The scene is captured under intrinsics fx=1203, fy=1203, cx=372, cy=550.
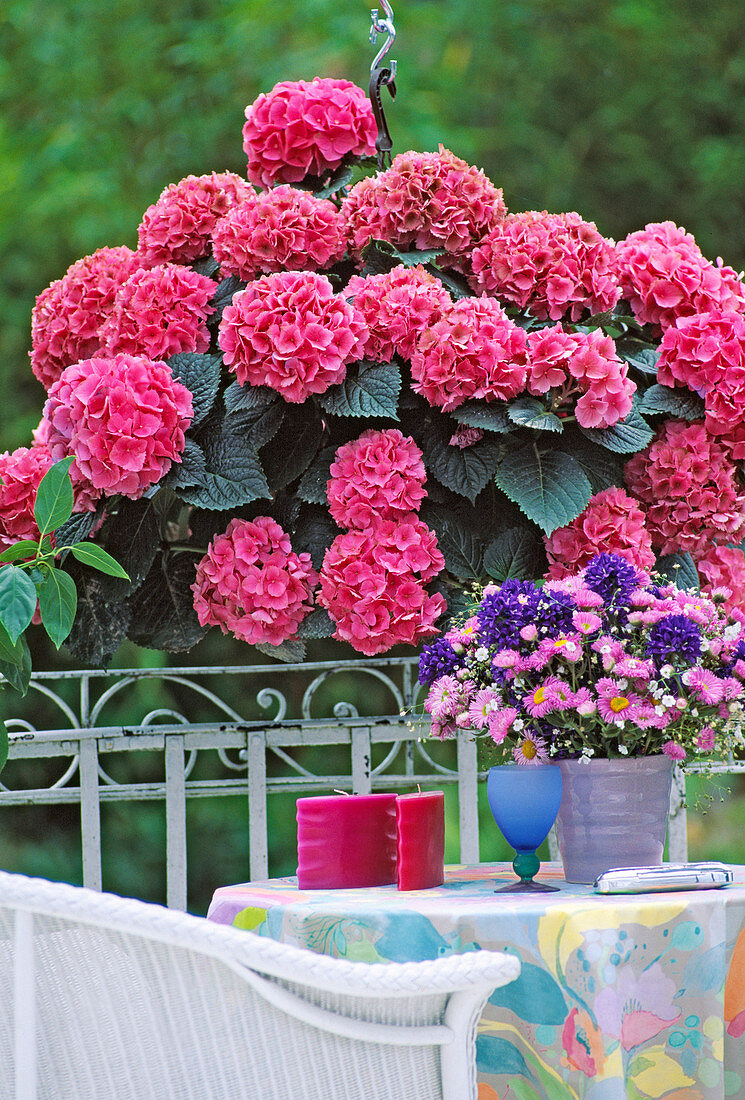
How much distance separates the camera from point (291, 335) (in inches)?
49.4

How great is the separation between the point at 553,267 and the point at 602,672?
525mm

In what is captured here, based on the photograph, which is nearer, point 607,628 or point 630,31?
point 607,628

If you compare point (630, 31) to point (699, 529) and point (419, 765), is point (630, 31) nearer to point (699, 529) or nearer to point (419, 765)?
point (419, 765)

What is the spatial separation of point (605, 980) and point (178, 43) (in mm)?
2824

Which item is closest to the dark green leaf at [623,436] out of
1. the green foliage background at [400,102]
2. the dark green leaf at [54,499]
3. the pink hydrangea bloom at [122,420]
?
the pink hydrangea bloom at [122,420]

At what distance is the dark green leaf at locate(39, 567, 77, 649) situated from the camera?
4.07 feet

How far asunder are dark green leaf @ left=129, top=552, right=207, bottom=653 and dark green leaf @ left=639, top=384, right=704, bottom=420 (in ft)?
1.85

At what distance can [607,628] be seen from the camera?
3.51ft

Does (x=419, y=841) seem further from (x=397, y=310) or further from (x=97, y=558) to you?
(x=397, y=310)

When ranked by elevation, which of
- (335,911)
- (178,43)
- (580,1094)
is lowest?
(580,1094)

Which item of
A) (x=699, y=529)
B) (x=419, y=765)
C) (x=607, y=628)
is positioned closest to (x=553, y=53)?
(x=419, y=765)

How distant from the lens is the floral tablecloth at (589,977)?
0.89 meters

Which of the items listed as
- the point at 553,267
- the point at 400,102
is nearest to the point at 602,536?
the point at 553,267

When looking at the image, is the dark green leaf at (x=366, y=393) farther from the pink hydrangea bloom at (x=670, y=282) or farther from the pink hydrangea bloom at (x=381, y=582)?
the pink hydrangea bloom at (x=670, y=282)
